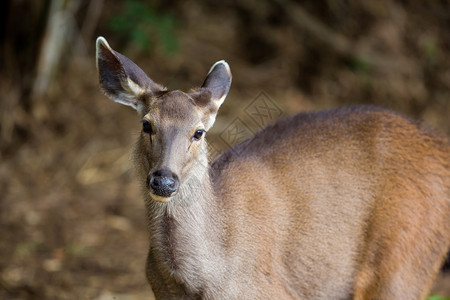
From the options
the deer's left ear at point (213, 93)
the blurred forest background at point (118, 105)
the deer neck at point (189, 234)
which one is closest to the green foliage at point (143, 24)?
the blurred forest background at point (118, 105)

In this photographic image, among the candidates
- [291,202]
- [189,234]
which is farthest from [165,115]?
[291,202]

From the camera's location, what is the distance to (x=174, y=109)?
481cm

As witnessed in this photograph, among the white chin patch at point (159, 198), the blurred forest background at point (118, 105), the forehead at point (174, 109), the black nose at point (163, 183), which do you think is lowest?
the blurred forest background at point (118, 105)

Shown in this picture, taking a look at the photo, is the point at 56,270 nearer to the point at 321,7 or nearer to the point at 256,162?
the point at 256,162

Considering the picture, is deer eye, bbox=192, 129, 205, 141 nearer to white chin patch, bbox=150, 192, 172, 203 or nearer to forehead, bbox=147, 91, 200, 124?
forehead, bbox=147, 91, 200, 124

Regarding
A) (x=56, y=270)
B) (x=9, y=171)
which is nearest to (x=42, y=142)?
(x=9, y=171)

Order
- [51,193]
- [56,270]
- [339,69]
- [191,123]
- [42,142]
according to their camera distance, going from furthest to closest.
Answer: [339,69]
[42,142]
[51,193]
[56,270]
[191,123]

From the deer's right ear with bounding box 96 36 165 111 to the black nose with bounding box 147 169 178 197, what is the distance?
0.76m

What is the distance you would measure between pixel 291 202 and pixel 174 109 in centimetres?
131

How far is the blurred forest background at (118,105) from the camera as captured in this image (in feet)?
26.1

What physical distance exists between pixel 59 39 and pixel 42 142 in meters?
1.54

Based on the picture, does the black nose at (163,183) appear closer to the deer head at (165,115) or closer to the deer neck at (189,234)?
the deer head at (165,115)

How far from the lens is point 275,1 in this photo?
1148cm

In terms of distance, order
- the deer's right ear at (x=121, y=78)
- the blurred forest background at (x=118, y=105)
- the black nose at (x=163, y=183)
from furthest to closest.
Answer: the blurred forest background at (x=118, y=105) → the deer's right ear at (x=121, y=78) → the black nose at (x=163, y=183)
